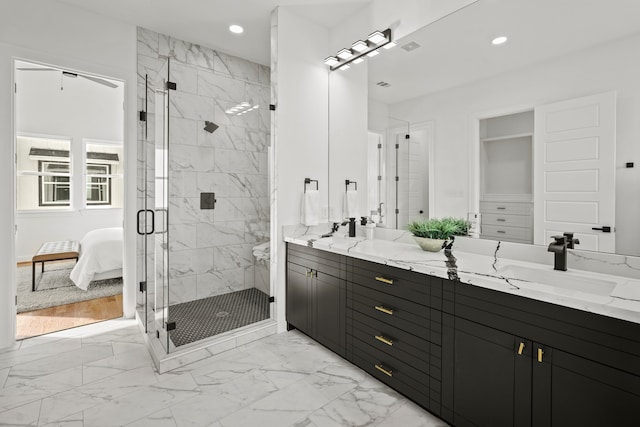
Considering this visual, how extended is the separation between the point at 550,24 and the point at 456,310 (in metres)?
1.60

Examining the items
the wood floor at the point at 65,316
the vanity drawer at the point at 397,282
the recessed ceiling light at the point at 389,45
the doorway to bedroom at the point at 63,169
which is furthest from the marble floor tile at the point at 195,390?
the recessed ceiling light at the point at 389,45

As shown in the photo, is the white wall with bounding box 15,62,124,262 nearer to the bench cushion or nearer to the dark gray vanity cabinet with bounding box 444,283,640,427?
the bench cushion

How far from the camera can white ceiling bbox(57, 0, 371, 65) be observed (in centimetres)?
274

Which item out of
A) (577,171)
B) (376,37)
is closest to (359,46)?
(376,37)

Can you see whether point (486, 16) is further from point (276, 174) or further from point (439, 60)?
point (276, 174)

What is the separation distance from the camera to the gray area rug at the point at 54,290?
3492mm

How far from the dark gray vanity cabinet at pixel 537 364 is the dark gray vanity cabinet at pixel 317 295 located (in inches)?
35.8

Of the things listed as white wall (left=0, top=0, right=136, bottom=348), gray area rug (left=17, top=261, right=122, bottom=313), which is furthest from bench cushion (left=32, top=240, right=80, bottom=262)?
white wall (left=0, top=0, right=136, bottom=348)

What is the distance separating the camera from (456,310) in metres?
1.53

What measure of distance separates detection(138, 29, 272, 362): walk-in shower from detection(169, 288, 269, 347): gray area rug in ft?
0.03

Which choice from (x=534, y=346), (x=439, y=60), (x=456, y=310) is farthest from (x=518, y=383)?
(x=439, y=60)

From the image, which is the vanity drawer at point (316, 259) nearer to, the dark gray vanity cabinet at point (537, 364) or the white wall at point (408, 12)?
the dark gray vanity cabinet at point (537, 364)

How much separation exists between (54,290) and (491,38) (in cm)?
526

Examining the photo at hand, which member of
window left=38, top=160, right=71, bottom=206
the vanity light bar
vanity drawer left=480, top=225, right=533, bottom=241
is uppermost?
the vanity light bar
